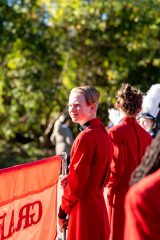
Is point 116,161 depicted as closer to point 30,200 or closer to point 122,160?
point 122,160

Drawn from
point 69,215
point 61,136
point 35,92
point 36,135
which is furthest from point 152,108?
point 36,135

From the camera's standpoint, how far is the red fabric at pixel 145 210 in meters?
1.73

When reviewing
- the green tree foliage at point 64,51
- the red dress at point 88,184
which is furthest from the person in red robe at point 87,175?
the green tree foliage at point 64,51

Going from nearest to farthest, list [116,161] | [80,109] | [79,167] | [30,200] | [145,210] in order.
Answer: [145,210] < [79,167] < [80,109] < [30,200] < [116,161]

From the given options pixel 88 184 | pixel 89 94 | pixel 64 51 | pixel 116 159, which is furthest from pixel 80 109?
pixel 64 51

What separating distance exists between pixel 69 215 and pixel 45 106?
11.9 metres

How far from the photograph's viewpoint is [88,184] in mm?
4016

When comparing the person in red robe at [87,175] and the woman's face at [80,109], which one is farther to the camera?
the woman's face at [80,109]

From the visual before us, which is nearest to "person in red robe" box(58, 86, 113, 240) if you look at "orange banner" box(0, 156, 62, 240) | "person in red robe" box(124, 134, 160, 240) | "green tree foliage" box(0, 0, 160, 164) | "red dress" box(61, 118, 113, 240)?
"red dress" box(61, 118, 113, 240)

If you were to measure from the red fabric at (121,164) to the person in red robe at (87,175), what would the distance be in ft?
1.23

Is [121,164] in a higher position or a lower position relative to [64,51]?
lower

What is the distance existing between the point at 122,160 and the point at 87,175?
64 cm

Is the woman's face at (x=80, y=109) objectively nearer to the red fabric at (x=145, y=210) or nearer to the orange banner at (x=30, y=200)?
the orange banner at (x=30, y=200)

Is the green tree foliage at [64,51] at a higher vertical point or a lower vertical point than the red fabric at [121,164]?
higher
